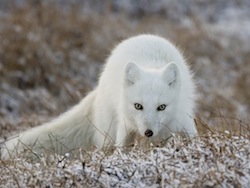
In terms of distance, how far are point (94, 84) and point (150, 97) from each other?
21.9 feet

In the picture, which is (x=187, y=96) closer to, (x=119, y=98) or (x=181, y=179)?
(x=119, y=98)

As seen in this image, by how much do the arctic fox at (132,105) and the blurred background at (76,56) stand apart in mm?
1699

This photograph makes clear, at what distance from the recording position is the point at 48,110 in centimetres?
1042

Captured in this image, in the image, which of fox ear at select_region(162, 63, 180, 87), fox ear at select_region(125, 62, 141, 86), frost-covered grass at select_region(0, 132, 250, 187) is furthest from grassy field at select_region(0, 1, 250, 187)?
fox ear at select_region(125, 62, 141, 86)

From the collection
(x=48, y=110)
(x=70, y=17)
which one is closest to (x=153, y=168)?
(x=48, y=110)

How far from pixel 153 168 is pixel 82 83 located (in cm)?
764

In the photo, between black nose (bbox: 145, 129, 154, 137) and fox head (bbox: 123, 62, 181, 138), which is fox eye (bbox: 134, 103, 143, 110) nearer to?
fox head (bbox: 123, 62, 181, 138)

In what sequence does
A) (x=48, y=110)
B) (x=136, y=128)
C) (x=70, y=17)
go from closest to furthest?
(x=136, y=128) → (x=48, y=110) → (x=70, y=17)

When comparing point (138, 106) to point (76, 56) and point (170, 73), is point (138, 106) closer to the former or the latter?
point (170, 73)

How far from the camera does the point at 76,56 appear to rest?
13109mm

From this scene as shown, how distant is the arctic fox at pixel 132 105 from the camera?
6.14 metres

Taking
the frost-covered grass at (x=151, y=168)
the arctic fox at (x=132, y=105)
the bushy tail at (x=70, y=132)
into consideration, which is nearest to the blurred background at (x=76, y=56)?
the bushy tail at (x=70, y=132)

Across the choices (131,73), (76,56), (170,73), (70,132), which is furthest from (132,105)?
(76,56)

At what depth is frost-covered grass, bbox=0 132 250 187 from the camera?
4.75 meters
